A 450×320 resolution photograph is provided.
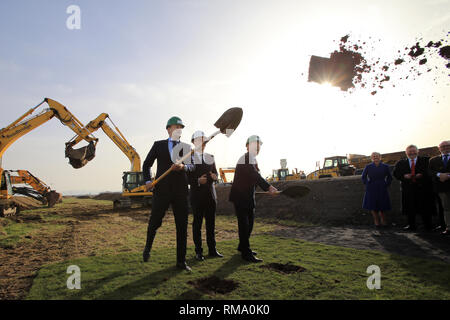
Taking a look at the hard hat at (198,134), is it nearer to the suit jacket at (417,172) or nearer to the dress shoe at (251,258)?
the dress shoe at (251,258)

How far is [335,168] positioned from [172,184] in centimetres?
1748

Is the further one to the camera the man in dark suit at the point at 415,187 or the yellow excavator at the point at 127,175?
the yellow excavator at the point at 127,175

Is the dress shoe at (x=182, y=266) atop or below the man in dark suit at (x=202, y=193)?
below

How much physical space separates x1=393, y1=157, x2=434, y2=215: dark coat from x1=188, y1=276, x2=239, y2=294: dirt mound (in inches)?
209

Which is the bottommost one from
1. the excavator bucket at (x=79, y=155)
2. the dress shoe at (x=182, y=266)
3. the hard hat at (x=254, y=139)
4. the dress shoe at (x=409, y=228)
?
the dress shoe at (x=409, y=228)

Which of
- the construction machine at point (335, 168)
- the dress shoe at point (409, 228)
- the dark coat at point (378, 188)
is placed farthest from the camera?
the construction machine at point (335, 168)

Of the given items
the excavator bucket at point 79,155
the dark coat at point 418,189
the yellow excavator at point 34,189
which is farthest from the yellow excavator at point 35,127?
the dark coat at point 418,189

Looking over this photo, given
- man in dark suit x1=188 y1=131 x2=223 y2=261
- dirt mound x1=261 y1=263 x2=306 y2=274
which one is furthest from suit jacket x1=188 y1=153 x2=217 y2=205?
dirt mound x1=261 y1=263 x2=306 y2=274

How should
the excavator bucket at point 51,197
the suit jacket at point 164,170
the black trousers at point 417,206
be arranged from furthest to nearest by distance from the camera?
the excavator bucket at point 51,197 → the black trousers at point 417,206 → the suit jacket at point 164,170

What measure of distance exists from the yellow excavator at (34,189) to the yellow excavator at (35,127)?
5.41m

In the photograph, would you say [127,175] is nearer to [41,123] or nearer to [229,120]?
[41,123]

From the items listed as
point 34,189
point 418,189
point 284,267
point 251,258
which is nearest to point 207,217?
point 251,258

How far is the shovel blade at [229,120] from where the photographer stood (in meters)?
4.54

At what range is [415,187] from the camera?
20.1ft
